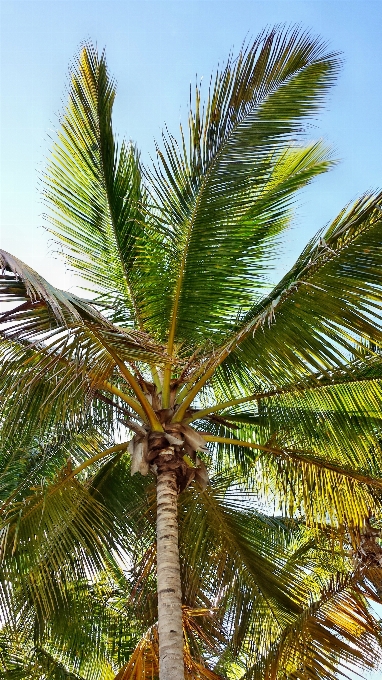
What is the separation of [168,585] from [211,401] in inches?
94.5

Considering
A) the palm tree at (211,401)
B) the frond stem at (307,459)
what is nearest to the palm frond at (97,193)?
the palm tree at (211,401)

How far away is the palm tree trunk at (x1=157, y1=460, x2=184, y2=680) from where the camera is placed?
438 centimetres

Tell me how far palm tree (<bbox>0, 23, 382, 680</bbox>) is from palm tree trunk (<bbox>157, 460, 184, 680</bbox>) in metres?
0.02

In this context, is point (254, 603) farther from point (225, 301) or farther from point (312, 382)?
point (225, 301)

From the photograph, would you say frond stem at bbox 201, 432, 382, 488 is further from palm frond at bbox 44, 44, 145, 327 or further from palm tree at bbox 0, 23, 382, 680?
Answer: palm frond at bbox 44, 44, 145, 327

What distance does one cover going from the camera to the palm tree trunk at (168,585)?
4375 mm

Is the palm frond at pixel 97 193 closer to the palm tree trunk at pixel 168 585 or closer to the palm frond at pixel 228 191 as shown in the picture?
the palm frond at pixel 228 191

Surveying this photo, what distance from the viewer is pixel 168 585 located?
4762 mm

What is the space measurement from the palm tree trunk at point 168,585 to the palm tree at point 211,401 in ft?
0.06

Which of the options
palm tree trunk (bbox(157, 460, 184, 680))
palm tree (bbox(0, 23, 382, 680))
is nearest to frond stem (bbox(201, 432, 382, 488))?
palm tree (bbox(0, 23, 382, 680))

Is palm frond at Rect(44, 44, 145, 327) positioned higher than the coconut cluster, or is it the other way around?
palm frond at Rect(44, 44, 145, 327)

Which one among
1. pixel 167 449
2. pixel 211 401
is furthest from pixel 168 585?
pixel 211 401

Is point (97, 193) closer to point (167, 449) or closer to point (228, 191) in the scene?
point (228, 191)

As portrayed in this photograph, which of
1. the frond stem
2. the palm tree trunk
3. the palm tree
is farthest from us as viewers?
the frond stem
